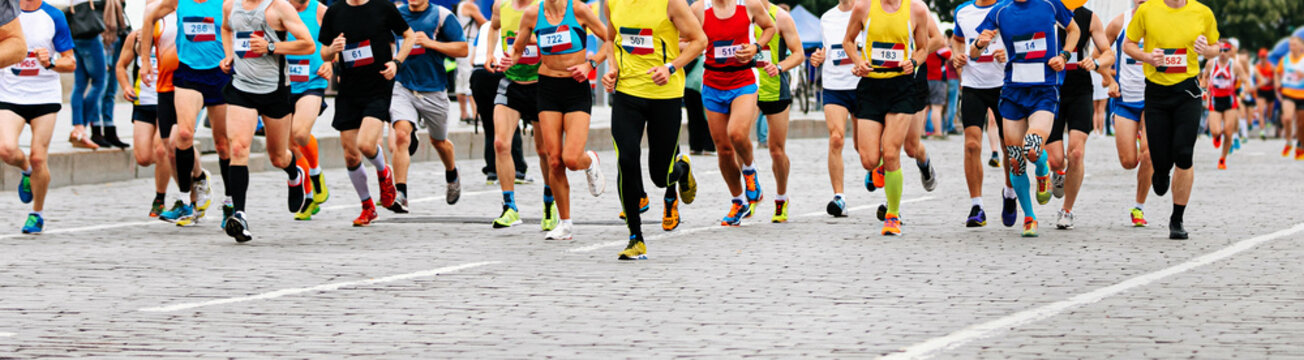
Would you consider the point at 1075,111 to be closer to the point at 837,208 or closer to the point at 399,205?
the point at 837,208

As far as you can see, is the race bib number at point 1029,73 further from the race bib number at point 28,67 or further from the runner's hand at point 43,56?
the race bib number at point 28,67

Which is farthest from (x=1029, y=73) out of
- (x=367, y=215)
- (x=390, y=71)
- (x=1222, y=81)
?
(x=1222, y=81)

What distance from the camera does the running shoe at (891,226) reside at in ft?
39.2

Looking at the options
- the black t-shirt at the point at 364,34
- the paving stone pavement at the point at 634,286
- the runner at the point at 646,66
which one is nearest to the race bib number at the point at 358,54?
the black t-shirt at the point at 364,34

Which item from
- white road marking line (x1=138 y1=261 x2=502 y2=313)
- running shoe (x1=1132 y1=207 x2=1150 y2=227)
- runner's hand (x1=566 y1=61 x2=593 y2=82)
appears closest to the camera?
white road marking line (x1=138 y1=261 x2=502 y2=313)

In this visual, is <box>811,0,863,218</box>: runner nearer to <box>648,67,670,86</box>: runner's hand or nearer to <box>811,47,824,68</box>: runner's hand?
<box>811,47,824,68</box>: runner's hand

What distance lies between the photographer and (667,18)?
10.7 m

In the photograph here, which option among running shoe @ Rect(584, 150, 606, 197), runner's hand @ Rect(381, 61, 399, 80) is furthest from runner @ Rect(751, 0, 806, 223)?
runner's hand @ Rect(381, 61, 399, 80)

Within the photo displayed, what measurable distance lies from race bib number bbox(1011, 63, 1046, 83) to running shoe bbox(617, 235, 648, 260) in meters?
2.86

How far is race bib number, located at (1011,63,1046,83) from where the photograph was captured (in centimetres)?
1183

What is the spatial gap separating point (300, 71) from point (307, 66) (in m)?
0.06

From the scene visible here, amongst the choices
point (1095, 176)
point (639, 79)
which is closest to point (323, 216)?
point (639, 79)

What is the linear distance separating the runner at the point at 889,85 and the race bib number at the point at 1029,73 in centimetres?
57

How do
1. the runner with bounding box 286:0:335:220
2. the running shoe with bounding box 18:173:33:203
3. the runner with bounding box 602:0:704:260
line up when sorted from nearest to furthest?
the runner with bounding box 602:0:704:260 < the runner with bounding box 286:0:335:220 < the running shoe with bounding box 18:173:33:203
